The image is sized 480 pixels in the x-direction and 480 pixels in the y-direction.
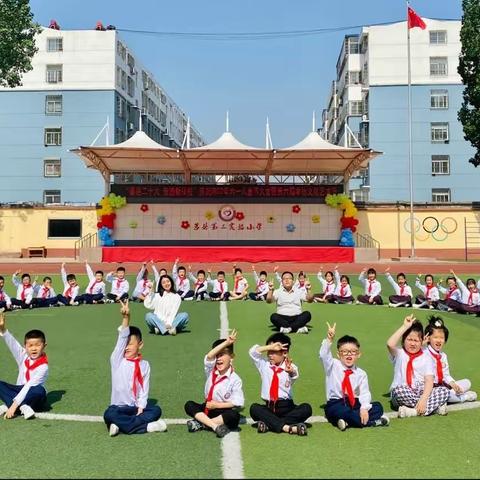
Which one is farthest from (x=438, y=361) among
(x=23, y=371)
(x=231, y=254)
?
(x=231, y=254)

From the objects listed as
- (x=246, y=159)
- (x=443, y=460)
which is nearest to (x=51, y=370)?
(x=443, y=460)

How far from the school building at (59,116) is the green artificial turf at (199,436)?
3259cm

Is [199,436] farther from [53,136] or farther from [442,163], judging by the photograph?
[53,136]

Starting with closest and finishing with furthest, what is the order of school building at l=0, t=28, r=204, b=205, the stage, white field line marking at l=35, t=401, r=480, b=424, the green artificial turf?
the green artificial turf < white field line marking at l=35, t=401, r=480, b=424 < the stage < school building at l=0, t=28, r=204, b=205

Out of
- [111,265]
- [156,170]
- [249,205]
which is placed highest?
[156,170]

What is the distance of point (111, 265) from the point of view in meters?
25.2

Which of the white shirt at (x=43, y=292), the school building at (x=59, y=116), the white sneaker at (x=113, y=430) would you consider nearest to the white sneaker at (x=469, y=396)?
the white sneaker at (x=113, y=430)

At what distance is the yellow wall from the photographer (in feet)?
107

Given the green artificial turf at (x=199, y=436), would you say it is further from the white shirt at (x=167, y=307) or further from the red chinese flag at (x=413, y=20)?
the red chinese flag at (x=413, y=20)

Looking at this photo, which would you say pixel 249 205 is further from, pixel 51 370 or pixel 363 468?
pixel 363 468

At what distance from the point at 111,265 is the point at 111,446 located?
2105 cm

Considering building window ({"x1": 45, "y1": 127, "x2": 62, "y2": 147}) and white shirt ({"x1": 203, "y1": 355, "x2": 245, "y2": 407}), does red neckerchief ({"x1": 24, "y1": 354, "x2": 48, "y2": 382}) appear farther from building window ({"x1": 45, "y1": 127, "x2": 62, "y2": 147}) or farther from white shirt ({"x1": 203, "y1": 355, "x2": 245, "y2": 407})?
building window ({"x1": 45, "y1": 127, "x2": 62, "y2": 147})

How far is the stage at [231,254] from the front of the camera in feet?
88.7

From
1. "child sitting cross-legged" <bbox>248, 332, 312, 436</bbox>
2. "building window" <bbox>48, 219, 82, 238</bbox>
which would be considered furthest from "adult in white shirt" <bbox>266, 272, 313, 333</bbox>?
"building window" <bbox>48, 219, 82, 238</bbox>
